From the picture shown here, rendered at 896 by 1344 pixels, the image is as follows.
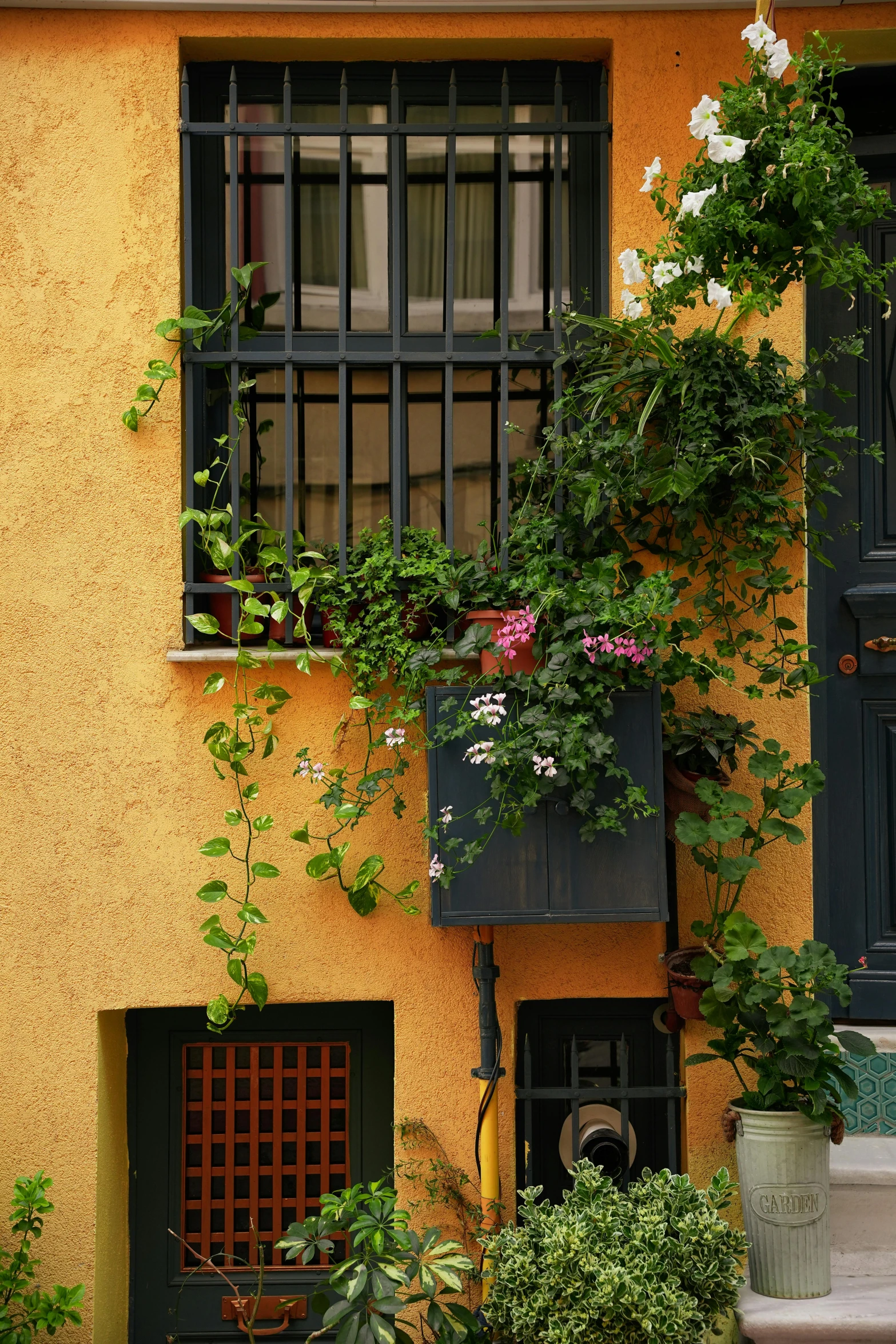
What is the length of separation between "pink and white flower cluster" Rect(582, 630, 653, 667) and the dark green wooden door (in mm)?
1383

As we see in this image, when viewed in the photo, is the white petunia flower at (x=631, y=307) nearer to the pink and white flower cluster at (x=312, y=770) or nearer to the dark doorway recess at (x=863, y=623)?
the dark doorway recess at (x=863, y=623)

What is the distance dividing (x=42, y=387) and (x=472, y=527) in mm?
1385

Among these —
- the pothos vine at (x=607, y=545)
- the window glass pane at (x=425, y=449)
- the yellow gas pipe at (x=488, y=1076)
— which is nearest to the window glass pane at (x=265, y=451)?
the pothos vine at (x=607, y=545)

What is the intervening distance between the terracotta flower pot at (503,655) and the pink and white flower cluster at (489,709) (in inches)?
3.5

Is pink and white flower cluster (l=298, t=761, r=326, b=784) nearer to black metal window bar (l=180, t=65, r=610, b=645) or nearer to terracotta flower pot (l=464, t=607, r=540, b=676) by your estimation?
black metal window bar (l=180, t=65, r=610, b=645)

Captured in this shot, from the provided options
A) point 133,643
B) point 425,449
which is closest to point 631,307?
point 425,449

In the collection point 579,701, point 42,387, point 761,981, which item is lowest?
point 761,981

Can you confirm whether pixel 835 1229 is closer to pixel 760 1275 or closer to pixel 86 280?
pixel 760 1275

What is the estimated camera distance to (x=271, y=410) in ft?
11.5

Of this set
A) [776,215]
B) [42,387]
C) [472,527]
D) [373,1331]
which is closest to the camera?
[373,1331]

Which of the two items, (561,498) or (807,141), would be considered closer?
(807,141)

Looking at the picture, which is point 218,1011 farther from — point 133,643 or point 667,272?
point 667,272

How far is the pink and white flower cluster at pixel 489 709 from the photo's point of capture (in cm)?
280

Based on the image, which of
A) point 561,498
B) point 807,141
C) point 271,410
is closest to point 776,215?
point 807,141
